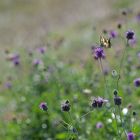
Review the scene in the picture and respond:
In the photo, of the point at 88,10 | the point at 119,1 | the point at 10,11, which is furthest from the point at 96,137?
the point at 10,11

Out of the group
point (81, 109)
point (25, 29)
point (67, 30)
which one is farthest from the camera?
point (25, 29)

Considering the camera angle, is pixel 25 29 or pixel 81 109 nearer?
pixel 81 109

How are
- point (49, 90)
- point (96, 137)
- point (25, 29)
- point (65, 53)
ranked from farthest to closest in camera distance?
point (25, 29) < point (65, 53) < point (49, 90) < point (96, 137)

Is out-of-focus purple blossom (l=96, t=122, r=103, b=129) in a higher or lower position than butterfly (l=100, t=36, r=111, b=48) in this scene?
lower

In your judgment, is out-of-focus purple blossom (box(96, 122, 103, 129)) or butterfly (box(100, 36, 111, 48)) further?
out-of-focus purple blossom (box(96, 122, 103, 129))

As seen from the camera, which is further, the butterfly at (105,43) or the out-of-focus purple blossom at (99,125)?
the out-of-focus purple blossom at (99,125)

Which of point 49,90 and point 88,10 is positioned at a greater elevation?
point 88,10

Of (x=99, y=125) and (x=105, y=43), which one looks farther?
(x=99, y=125)

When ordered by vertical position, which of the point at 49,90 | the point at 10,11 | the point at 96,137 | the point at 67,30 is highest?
the point at 10,11

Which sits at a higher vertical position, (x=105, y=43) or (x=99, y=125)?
(x=105, y=43)

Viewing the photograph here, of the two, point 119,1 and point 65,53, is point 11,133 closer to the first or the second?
point 65,53

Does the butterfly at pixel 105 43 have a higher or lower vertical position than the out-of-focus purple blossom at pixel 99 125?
higher
